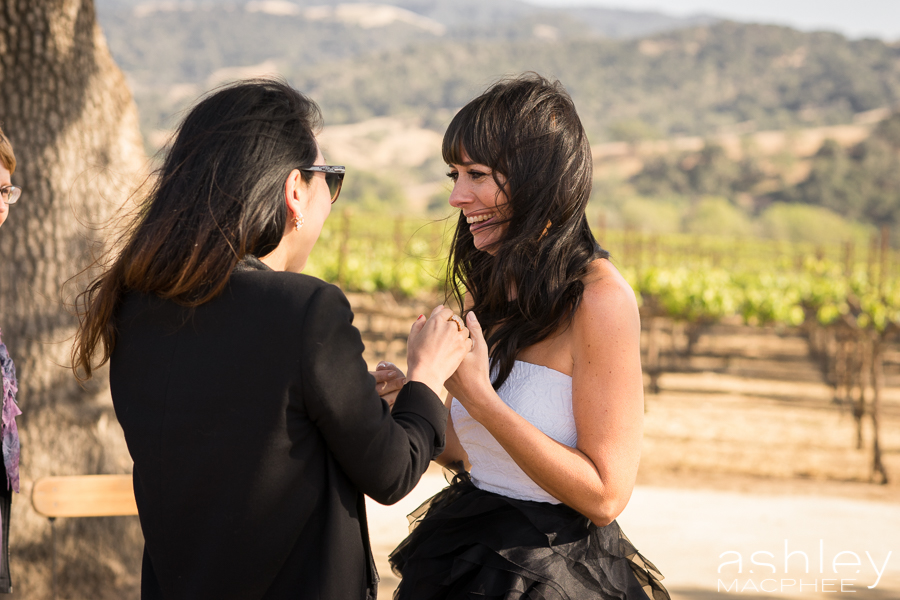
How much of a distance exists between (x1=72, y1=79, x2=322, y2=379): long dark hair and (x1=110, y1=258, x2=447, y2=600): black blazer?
3cm

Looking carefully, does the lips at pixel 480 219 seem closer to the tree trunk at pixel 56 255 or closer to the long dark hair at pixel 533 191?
the long dark hair at pixel 533 191

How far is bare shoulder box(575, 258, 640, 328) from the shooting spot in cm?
153

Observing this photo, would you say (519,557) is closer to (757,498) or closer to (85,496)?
(85,496)

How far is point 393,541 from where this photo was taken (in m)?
5.76

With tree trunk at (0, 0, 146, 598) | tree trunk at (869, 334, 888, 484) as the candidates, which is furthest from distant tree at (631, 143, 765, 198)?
tree trunk at (0, 0, 146, 598)

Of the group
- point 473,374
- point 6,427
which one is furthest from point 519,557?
point 6,427

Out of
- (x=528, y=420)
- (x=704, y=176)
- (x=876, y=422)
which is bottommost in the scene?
(x=704, y=176)

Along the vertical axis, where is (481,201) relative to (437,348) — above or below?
above

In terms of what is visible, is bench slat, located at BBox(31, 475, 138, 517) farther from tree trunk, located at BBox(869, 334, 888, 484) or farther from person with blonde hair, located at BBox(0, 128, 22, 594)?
tree trunk, located at BBox(869, 334, 888, 484)

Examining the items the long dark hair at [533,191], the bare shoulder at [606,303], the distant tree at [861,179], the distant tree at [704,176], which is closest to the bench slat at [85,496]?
the long dark hair at [533,191]

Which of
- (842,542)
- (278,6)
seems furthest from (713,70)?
(842,542)

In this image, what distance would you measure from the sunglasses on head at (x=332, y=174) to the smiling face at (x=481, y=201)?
0.35 metres

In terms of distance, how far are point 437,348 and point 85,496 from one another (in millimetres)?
1641

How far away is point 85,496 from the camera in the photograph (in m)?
2.36
